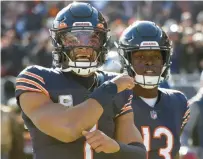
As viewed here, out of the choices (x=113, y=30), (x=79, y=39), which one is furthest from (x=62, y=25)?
(x=113, y=30)

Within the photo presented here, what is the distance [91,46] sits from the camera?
9.79 feet

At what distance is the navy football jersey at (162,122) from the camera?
12.6 feet

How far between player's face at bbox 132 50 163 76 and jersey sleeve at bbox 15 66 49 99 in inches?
41.9

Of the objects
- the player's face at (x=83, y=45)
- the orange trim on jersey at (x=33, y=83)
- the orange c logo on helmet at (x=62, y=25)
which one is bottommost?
the orange trim on jersey at (x=33, y=83)

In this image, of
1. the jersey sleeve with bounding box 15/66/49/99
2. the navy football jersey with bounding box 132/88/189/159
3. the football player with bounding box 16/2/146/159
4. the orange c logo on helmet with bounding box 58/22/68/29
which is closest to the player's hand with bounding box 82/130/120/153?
the football player with bounding box 16/2/146/159

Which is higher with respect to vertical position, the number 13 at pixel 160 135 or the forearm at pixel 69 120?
the forearm at pixel 69 120

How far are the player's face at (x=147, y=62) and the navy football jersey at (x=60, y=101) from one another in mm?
845

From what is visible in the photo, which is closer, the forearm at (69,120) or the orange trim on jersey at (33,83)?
the forearm at (69,120)

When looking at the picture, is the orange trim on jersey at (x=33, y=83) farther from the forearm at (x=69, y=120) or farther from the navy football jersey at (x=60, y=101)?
the forearm at (x=69, y=120)

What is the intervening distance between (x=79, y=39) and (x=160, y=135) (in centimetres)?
110

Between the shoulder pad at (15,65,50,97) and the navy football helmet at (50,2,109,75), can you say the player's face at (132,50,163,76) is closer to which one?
the navy football helmet at (50,2,109,75)

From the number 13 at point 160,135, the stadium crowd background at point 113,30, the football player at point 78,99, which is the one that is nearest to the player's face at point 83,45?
the football player at point 78,99

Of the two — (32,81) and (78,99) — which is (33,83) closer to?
(32,81)

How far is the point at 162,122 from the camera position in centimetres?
392
